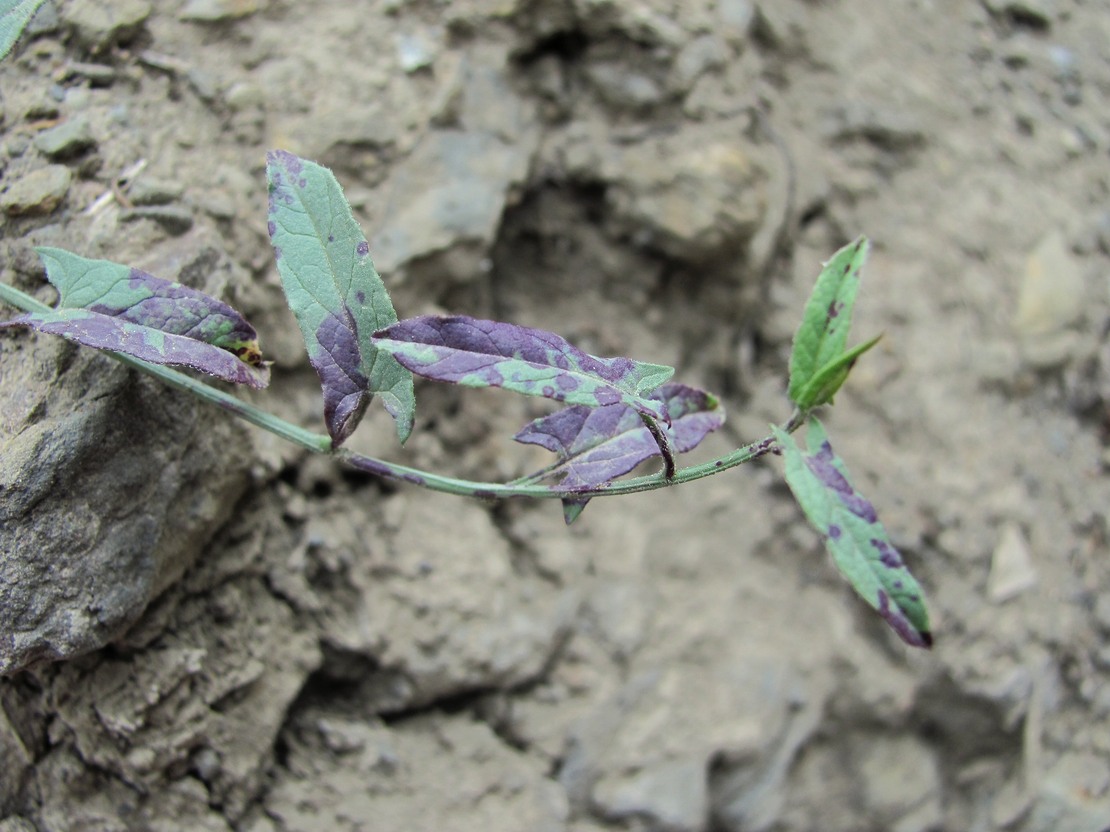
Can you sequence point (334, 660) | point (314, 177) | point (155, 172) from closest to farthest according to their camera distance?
point (314, 177) → point (155, 172) → point (334, 660)

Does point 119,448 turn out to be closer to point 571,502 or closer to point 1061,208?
point 571,502

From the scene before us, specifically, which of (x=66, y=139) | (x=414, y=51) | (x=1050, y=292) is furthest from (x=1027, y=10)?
(x=66, y=139)

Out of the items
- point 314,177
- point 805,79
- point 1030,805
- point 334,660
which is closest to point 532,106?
point 805,79

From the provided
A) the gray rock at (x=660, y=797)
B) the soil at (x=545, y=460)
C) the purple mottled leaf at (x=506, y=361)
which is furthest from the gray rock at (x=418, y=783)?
the purple mottled leaf at (x=506, y=361)

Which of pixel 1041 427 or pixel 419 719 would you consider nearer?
pixel 419 719

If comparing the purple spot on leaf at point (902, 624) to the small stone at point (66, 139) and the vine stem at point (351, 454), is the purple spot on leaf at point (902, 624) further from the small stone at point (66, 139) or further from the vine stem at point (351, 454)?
the small stone at point (66, 139)

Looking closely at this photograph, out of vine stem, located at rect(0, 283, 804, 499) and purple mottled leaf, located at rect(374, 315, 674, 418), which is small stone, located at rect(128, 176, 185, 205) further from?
purple mottled leaf, located at rect(374, 315, 674, 418)
